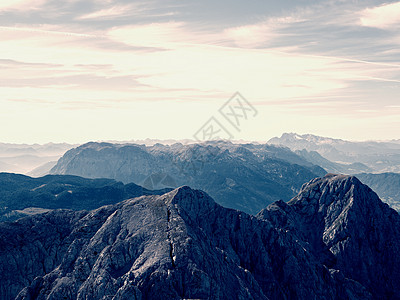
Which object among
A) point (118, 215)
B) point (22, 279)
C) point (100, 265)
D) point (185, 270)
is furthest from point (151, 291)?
point (22, 279)

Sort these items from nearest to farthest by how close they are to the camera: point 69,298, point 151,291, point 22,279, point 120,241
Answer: point 151,291
point 69,298
point 120,241
point 22,279

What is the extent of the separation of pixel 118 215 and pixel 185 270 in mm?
56021

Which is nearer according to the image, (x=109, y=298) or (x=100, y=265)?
(x=109, y=298)

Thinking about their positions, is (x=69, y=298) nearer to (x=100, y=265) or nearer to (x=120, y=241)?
(x=100, y=265)

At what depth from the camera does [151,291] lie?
150m

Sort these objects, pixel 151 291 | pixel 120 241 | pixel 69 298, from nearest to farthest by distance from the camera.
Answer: pixel 151 291
pixel 69 298
pixel 120 241

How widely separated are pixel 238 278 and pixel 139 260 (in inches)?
1890

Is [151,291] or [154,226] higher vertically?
[154,226]

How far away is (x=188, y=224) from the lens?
188750mm

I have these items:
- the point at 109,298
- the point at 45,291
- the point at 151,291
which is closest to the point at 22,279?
the point at 45,291

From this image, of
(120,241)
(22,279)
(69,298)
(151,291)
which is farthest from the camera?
(22,279)

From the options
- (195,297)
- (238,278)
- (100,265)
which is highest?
(100,265)

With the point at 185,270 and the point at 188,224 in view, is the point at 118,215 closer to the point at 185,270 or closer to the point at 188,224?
the point at 188,224

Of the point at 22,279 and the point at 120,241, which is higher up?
the point at 120,241
